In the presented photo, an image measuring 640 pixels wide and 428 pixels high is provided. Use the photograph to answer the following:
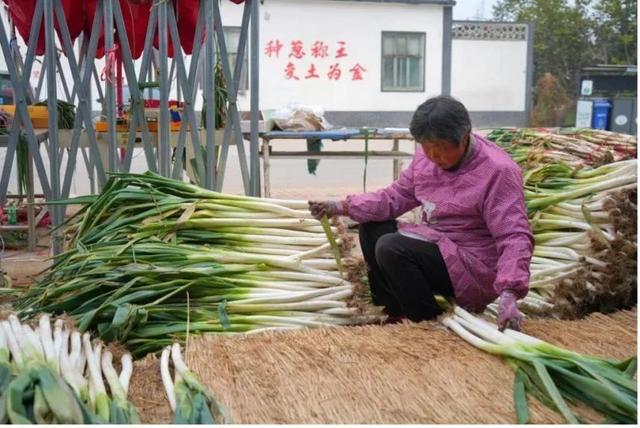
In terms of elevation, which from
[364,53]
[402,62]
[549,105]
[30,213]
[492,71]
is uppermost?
[364,53]

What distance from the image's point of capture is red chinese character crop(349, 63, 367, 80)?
2052 cm

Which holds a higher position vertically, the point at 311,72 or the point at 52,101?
the point at 311,72

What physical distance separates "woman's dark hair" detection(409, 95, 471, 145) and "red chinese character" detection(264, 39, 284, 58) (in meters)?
17.1

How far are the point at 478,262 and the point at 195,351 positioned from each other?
119cm

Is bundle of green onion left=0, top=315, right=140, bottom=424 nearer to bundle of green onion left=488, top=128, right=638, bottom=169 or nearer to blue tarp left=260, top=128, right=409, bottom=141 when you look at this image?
bundle of green onion left=488, top=128, right=638, bottom=169

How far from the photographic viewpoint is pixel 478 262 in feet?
10.3

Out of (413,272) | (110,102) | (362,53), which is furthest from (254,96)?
(362,53)

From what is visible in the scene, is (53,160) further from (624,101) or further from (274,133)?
(624,101)

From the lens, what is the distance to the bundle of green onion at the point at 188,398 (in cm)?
214

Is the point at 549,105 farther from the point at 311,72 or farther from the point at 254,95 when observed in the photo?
the point at 254,95

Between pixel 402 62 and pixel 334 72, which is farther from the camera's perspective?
pixel 402 62

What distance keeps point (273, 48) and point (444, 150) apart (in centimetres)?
1720

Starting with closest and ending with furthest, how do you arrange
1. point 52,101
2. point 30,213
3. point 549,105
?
point 52,101, point 30,213, point 549,105

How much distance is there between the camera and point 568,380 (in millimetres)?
2330
